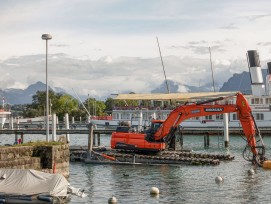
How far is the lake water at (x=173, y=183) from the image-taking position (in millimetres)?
35625

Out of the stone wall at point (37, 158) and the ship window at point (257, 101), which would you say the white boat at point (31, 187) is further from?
the ship window at point (257, 101)

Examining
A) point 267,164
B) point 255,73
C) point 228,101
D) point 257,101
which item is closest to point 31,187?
point 267,164

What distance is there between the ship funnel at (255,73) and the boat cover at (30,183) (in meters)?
68.0

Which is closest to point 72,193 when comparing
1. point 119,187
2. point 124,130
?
point 119,187

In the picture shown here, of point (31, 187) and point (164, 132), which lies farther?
point (164, 132)

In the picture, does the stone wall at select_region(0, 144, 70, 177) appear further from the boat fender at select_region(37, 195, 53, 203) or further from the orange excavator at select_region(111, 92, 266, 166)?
the orange excavator at select_region(111, 92, 266, 166)

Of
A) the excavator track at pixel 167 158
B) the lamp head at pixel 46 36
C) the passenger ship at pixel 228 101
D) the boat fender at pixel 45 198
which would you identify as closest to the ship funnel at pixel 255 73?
the passenger ship at pixel 228 101

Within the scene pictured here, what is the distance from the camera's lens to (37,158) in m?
38.6

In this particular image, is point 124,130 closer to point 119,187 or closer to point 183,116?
point 183,116

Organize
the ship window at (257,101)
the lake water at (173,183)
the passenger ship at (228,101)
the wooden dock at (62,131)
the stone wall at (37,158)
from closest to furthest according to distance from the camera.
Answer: the lake water at (173,183)
the stone wall at (37,158)
the wooden dock at (62,131)
the passenger ship at (228,101)
the ship window at (257,101)

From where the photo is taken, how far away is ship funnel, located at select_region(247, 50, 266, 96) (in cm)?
9488

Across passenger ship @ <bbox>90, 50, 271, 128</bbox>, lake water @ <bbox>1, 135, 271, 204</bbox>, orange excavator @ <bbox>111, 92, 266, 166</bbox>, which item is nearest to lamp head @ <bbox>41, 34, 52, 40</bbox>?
lake water @ <bbox>1, 135, 271, 204</bbox>

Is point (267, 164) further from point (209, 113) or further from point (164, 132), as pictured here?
point (164, 132)

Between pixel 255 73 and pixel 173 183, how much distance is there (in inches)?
2349
